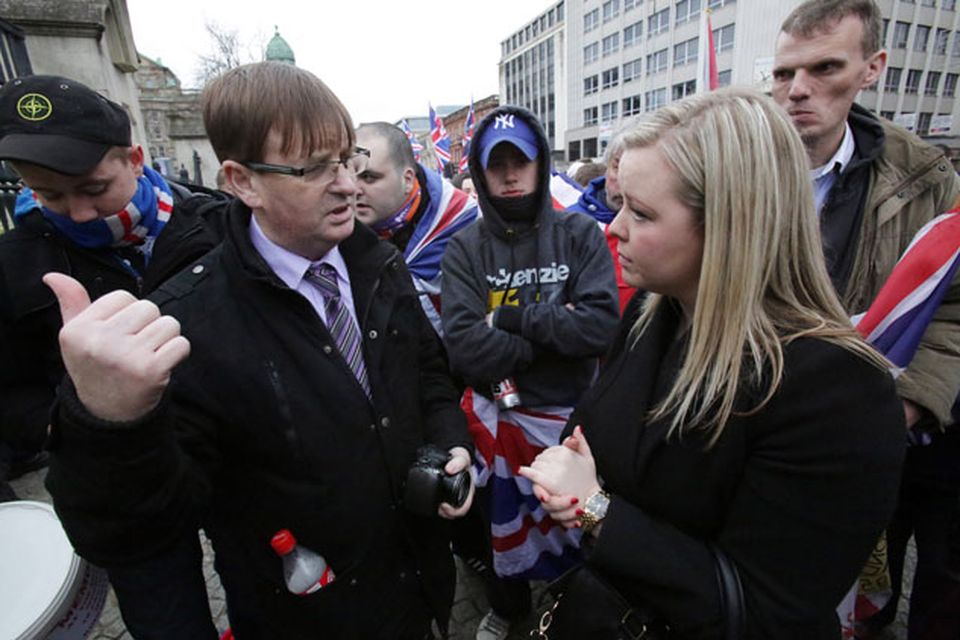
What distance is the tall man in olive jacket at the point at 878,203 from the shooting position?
1701 mm

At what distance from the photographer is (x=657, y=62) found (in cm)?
4497

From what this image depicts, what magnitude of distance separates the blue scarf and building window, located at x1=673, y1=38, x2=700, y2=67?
4899 centimetres

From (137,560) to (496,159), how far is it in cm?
213

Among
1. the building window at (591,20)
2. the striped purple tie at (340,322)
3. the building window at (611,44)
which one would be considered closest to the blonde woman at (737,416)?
the striped purple tie at (340,322)

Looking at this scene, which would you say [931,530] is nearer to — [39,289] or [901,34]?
[39,289]

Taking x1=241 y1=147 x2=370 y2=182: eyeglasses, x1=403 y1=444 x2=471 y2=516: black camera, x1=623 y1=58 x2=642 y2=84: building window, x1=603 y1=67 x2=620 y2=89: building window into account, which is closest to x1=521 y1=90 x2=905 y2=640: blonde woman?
x1=403 y1=444 x2=471 y2=516: black camera

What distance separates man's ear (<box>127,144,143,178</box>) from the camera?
6.24 ft

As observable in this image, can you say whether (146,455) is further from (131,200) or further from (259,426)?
(131,200)

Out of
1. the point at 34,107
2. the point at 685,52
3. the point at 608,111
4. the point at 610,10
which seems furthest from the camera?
the point at 608,111

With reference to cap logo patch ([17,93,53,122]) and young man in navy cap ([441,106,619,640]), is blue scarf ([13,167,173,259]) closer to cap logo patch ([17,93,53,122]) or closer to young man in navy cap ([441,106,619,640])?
cap logo patch ([17,93,53,122])

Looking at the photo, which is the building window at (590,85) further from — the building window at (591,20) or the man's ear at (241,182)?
the man's ear at (241,182)

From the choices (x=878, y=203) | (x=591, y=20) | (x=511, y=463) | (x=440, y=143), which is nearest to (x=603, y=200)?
(x=878, y=203)

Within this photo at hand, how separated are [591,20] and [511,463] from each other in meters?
61.4

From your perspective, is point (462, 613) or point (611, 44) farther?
point (611, 44)
